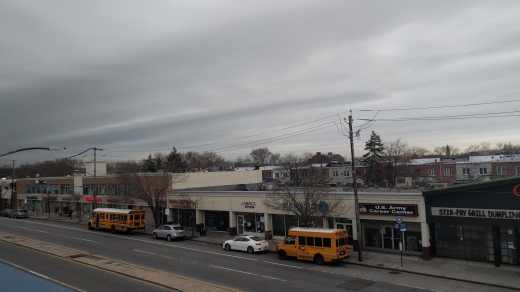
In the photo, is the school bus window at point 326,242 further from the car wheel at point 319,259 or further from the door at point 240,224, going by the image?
the door at point 240,224

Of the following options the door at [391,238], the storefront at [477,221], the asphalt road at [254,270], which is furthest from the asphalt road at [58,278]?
the storefront at [477,221]

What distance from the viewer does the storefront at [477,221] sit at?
2211 centimetres

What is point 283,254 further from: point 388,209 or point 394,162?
point 394,162

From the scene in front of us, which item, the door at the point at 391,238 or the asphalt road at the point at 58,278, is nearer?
the asphalt road at the point at 58,278

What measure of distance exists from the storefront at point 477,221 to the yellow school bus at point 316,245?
649 cm

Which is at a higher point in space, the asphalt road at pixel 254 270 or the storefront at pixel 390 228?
the storefront at pixel 390 228

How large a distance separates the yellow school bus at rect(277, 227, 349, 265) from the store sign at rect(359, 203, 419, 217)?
3.57m

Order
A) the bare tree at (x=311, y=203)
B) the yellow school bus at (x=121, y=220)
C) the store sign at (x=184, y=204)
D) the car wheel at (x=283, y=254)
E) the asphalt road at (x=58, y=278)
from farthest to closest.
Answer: the yellow school bus at (x=121, y=220) < the store sign at (x=184, y=204) < the bare tree at (x=311, y=203) < the car wheel at (x=283, y=254) < the asphalt road at (x=58, y=278)

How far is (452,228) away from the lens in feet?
81.0

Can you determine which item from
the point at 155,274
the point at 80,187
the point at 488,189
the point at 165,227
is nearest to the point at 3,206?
the point at 80,187

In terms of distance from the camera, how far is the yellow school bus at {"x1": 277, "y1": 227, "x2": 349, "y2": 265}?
2336 centimetres

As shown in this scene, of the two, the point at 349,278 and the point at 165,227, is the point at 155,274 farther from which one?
the point at 165,227

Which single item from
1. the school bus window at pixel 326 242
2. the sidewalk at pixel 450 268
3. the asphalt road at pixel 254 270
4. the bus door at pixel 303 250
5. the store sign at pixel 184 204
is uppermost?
the store sign at pixel 184 204

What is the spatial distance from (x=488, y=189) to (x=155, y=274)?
66.9 feet
